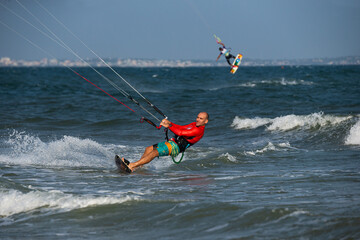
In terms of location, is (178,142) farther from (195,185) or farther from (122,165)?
(195,185)

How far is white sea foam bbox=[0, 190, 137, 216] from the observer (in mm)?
7168

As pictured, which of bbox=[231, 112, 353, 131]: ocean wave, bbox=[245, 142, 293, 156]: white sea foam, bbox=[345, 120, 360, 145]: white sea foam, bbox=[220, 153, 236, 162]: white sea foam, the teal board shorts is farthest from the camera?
bbox=[231, 112, 353, 131]: ocean wave

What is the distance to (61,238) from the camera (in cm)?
595

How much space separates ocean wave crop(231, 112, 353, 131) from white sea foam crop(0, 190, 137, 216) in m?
11.0

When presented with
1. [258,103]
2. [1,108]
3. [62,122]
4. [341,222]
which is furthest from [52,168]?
[258,103]

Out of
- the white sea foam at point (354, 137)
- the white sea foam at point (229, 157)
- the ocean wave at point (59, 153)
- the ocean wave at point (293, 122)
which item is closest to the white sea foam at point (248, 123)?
the ocean wave at point (293, 122)

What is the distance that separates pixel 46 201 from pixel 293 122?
11991mm

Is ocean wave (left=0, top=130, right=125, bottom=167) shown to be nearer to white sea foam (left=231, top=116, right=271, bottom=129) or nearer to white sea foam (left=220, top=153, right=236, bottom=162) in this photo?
white sea foam (left=220, top=153, right=236, bottom=162)

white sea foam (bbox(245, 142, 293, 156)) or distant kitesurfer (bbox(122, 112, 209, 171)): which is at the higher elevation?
distant kitesurfer (bbox(122, 112, 209, 171))

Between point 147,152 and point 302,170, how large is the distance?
2.89 metres

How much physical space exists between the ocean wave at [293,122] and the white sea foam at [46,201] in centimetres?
1099

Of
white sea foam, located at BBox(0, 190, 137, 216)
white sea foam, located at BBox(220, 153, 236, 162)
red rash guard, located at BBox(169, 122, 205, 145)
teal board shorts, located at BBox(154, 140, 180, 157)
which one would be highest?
red rash guard, located at BBox(169, 122, 205, 145)

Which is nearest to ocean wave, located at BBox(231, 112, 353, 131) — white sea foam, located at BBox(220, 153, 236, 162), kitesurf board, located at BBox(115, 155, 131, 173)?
white sea foam, located at BBox(220, 153, 236, 162)

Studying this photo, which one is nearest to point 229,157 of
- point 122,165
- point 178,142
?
point 178,142
